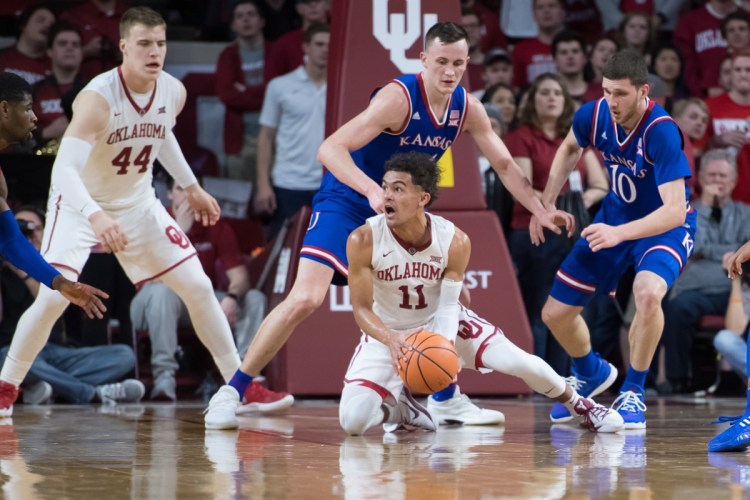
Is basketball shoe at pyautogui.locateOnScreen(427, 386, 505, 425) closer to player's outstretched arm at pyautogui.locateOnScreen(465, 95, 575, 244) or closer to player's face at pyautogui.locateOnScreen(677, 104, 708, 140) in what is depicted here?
player's outstretched arm at pyautogui.locateOnScreen(465, 95, 575, 244)

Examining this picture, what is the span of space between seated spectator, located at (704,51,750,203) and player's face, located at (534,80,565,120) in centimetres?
166

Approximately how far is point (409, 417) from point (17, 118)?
7.94 feet

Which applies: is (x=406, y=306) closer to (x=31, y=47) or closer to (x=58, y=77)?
(x=58, y=77)

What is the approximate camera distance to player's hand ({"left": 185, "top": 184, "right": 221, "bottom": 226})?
→ 6.90 m

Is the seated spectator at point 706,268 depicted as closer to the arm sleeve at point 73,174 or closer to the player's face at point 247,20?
the player's face at point 247,20

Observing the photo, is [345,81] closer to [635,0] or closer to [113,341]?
[113,341]

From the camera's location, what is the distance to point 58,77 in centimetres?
998

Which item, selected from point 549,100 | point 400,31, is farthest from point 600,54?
point 400,31

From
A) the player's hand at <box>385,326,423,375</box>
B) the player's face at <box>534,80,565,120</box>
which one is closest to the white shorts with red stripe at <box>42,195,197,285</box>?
the player's hand at <box>385,326,423,375</box>

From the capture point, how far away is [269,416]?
7137 mm

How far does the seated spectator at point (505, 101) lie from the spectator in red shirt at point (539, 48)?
47.6 inches

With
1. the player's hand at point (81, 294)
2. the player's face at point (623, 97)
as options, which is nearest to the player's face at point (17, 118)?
the player's hand at point (81, 294)

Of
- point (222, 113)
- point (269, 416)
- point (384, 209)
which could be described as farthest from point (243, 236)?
point (384, 209)

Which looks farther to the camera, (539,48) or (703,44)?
(703,44)
